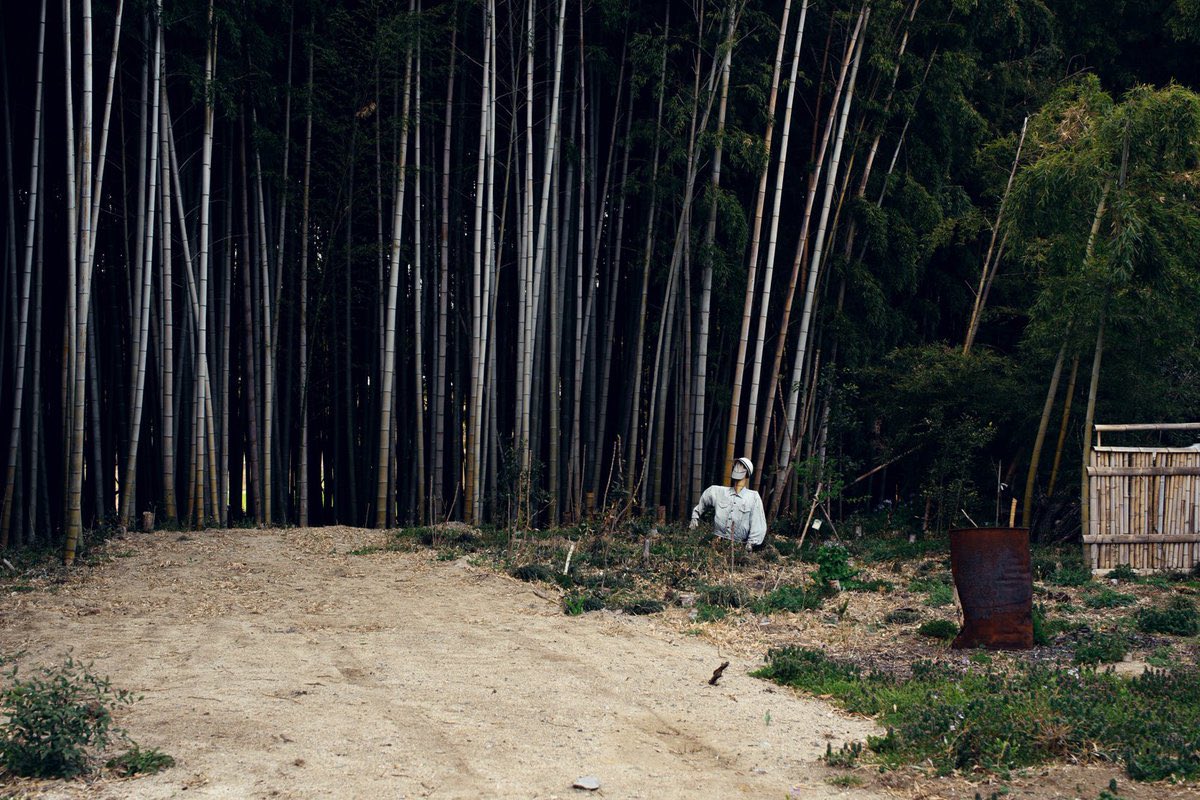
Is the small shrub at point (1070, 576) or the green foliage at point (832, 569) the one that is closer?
the green foliage at point (832, 569)

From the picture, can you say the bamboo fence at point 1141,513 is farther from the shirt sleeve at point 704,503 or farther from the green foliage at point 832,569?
the shirt sleeve at point 704,503

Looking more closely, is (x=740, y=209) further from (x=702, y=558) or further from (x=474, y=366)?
(x=702, y=558)

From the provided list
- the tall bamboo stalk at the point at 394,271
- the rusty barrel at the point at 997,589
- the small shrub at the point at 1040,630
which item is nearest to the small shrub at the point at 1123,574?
the small shrub at the point at 1040,630

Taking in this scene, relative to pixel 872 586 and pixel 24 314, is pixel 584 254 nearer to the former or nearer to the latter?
pixel 872 586

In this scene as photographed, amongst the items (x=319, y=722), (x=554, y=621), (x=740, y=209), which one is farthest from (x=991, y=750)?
(x=740, y=209)

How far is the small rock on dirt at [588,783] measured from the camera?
3.61m

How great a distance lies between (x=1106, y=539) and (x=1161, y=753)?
4.56m

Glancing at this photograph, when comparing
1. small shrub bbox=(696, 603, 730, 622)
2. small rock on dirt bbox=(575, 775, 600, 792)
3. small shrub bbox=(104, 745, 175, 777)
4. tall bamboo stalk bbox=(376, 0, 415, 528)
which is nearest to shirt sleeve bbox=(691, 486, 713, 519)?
small shrub bbox=(696, 603, 730, 622)

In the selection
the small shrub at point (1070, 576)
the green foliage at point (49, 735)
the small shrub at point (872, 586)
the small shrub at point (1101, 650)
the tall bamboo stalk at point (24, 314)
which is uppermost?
the tall bamboo stalk at point (24, 314)

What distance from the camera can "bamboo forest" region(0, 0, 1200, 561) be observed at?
871cm

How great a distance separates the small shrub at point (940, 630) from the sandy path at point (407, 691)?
112 cm

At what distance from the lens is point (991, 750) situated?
3.85 metres

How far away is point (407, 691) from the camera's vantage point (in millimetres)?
4746

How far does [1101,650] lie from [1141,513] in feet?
9.88
